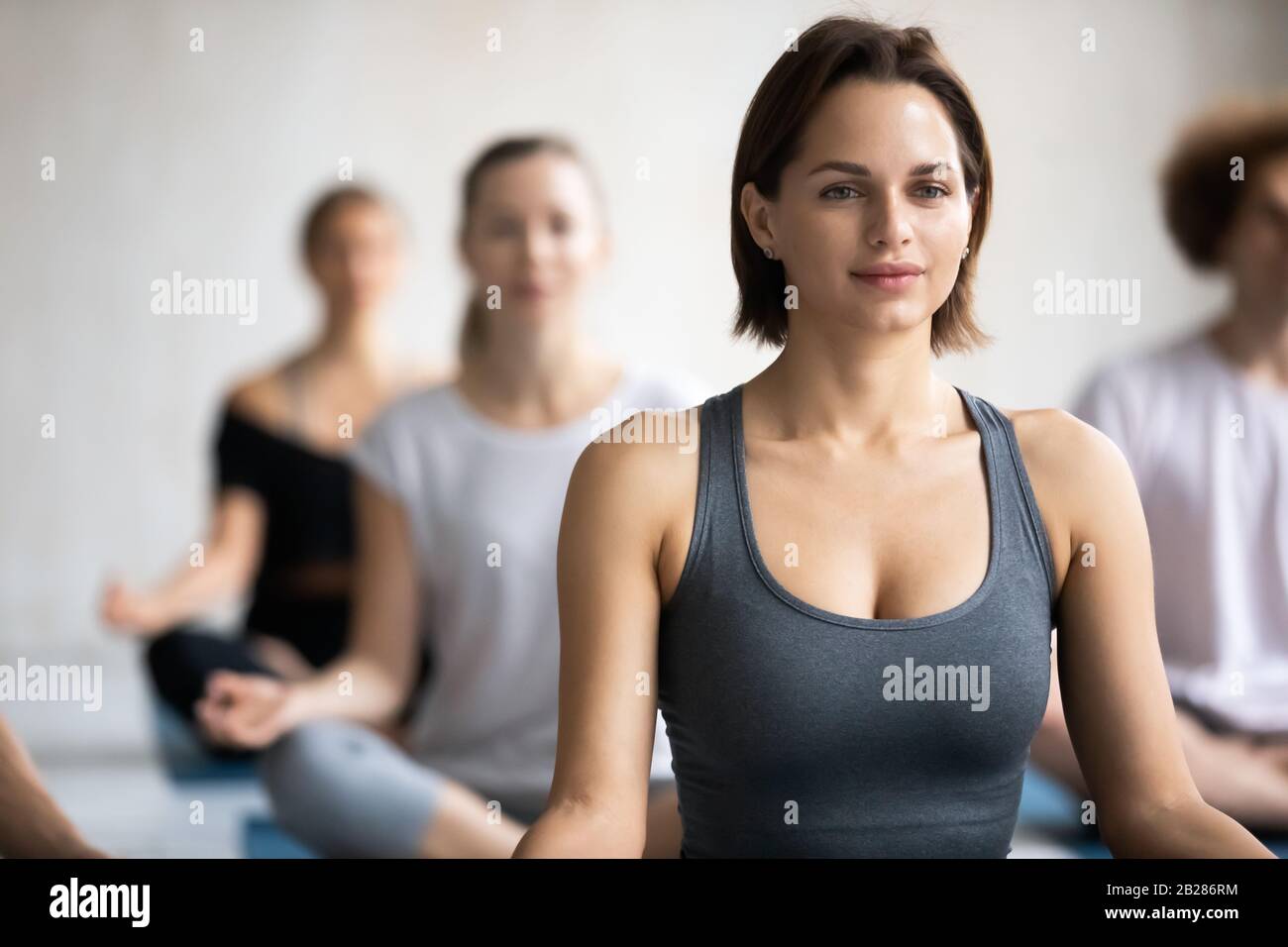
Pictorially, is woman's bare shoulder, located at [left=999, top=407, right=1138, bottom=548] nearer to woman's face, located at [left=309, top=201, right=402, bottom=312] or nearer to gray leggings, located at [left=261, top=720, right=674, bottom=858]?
gray leggings, located at [left=261, top=720, right=674, bottom=858]

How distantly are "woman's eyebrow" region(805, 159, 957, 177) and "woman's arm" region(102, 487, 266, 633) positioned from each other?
1.79m

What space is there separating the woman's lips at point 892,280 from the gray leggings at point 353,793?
921mm

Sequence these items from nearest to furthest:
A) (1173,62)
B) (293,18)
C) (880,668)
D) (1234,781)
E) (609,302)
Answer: (880,668) → (1234,781) → (1173,62) → (609,302) → (293,18)

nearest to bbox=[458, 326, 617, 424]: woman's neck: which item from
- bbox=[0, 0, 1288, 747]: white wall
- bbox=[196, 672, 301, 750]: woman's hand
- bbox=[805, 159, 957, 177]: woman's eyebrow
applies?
bbox=[196, 672, 301, 750]: woman's hand

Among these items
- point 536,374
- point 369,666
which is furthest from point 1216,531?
point 369,666

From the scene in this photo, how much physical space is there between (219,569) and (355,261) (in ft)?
2.46

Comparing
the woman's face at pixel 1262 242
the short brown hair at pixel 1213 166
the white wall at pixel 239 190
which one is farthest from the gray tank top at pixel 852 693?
the white wall at pixel 239 190

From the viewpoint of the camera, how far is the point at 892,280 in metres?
0.90

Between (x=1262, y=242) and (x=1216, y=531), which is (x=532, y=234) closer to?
(x=1216, y=531)

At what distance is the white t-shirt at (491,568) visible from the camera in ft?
5.53

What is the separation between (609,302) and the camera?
3918 mm
